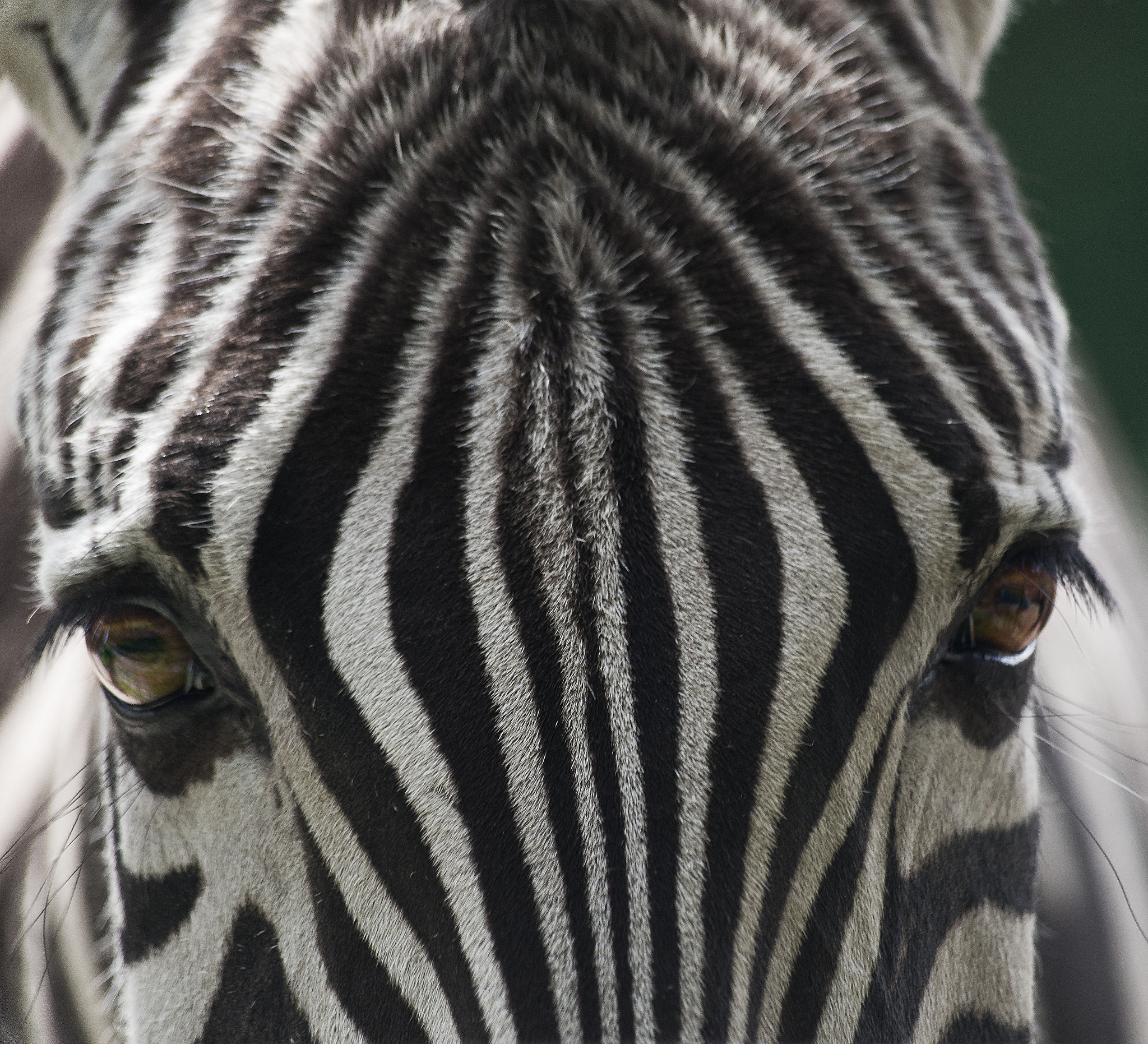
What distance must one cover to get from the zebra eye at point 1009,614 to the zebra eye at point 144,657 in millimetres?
972

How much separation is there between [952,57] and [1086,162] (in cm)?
1027

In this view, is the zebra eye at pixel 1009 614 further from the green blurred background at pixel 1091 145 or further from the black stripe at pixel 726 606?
the green blurred background at pixel 1091 145

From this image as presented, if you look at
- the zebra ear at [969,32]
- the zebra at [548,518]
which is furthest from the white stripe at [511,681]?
the zebra ear at [969,32]

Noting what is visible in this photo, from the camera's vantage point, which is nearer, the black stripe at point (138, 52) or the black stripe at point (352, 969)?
the black stripe at point (352, 969)

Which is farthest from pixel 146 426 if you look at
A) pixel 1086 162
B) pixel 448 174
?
pixel 1086 162

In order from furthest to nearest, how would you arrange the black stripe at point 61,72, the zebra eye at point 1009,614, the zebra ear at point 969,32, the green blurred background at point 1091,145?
the green blurred background at point 1091,145
the zebra ear at point 969,32
the black stripe at point 61,72
the zebra eye at point 1009,614

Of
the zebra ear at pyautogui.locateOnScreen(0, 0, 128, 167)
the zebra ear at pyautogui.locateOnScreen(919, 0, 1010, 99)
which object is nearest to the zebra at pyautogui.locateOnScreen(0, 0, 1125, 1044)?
the zebra ear at pyautogui.locateOnScreen(0, 0, 128, 167)

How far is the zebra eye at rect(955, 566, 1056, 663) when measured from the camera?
155 cm

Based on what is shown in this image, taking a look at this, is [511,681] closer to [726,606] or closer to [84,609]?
[726,606]

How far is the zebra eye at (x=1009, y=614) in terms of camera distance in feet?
5.09

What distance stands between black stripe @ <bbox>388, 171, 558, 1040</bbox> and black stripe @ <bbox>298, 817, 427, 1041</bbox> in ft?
0.51

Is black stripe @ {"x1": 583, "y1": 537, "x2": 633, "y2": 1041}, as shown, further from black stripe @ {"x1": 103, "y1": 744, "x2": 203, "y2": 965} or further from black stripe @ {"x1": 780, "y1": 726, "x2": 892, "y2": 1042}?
black stripe @ {"x1": 103, "y1": 744, "x2": 203, "y2": 965}

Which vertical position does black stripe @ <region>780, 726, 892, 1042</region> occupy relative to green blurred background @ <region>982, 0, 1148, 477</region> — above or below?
above

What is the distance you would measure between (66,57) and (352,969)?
1390mm
